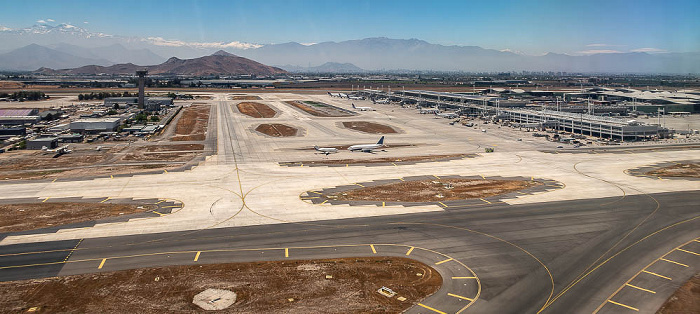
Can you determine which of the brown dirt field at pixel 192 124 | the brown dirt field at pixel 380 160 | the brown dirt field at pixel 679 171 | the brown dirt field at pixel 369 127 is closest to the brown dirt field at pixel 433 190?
the brown dirt field at pixel 380 160

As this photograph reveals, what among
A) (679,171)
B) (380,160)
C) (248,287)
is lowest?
(248,287)

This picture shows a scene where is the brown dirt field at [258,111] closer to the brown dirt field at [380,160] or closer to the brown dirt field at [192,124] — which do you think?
the brown dirt field at [192,124]

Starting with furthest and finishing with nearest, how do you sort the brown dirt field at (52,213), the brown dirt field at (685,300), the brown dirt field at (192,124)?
the brown dirt field at (192,124)
the brown dirt field at (52,213)
the brown dirt field at (685,300)

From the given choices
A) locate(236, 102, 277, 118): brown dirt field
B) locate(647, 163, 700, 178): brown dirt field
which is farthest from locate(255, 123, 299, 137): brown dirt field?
locate(647, 163, 700, 178): brown dirt field

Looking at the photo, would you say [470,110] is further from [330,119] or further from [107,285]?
[107,285]

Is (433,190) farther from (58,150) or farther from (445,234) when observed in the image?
(58,150)

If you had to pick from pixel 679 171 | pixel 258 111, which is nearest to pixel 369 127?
pixel 258 111

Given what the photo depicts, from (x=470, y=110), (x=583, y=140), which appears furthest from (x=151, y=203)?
(x=470, y=110)
